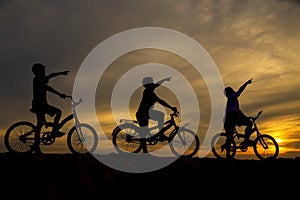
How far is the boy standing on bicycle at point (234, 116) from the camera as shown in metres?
15.2

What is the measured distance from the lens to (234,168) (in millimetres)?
13531

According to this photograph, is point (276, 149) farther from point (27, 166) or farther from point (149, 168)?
point (27, 166)

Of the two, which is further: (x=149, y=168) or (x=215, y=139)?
(x=215, y=139)

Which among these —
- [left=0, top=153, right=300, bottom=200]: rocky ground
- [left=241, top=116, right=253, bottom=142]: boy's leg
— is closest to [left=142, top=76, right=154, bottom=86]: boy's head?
[left=0, top=153, right=300, bottom=200]: rocky ground

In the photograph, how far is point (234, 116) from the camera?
15.5 meters

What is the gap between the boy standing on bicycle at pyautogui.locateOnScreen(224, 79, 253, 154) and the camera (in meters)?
15.2

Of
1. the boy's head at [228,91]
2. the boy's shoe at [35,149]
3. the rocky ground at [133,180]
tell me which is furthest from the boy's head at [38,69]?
the boy's head at [228,91]

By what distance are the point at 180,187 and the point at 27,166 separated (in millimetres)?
4330

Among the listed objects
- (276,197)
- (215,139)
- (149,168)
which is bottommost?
(276,197)

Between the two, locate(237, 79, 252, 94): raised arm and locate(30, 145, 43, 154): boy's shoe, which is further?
locate(237, 79, 252, 94): raised arm

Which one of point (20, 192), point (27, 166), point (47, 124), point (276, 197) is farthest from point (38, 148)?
point (276, 197)

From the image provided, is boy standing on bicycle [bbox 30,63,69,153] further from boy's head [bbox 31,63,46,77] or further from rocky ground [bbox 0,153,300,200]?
rocky ground [bbox 0,153,300,200]

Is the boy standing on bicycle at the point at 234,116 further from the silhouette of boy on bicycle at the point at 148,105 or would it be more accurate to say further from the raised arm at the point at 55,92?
the raised arm at the point at 55,92

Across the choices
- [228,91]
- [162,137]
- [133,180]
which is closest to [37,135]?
[133,180]
